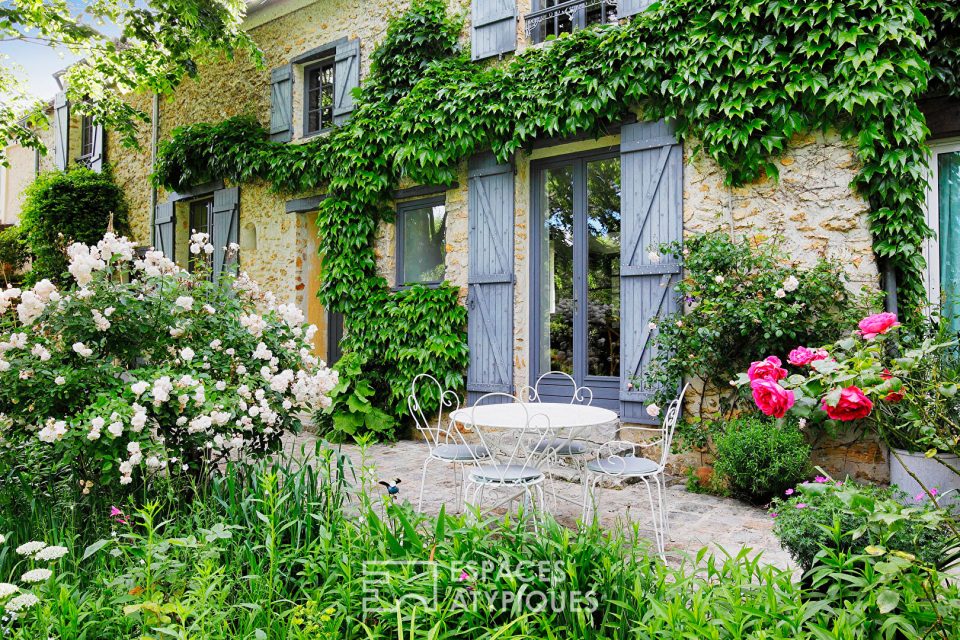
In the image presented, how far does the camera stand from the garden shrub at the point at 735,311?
163 inches

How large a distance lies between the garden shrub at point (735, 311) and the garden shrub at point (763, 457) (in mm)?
420

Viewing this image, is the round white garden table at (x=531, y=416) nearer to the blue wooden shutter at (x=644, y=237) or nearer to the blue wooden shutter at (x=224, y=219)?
the blue wooden shutter at (x=644, y=237)

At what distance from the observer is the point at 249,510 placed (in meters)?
2.61

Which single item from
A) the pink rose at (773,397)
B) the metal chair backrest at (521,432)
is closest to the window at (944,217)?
the metal chair backrest at (521,432)

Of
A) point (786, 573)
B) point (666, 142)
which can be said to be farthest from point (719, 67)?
point (786, 573)

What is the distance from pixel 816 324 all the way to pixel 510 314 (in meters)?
2.56

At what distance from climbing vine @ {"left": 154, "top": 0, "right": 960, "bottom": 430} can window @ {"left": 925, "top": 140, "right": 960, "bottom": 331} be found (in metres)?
0.41

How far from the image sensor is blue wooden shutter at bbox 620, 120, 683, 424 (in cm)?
482

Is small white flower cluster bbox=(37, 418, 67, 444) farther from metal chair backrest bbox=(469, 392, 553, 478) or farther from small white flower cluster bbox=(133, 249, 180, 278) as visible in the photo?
metal chair backrest bbox=(469, 392, 553, 478)

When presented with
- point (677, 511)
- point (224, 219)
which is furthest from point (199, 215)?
point (677, 511)

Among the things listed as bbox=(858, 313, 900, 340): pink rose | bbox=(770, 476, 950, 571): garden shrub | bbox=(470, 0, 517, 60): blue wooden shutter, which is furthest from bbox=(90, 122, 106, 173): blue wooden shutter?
bbox=(858, 313, 900, 340): pink rose

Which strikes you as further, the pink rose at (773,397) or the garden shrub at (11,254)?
the garden shrub at (11,254)

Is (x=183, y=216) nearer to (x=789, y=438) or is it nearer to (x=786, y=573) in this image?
(x=789, y=438)

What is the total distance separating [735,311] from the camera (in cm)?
420
